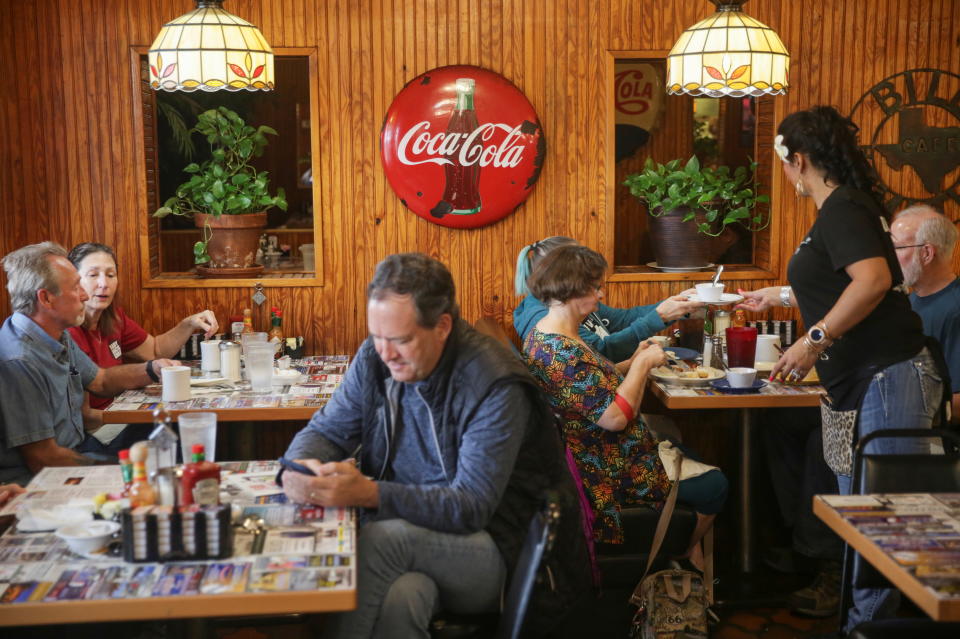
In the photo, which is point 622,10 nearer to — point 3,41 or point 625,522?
point 625,522

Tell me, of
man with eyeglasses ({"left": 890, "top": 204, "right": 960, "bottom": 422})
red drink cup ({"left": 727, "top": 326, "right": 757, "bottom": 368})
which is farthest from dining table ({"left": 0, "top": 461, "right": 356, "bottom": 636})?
man with eyeglasses ({"left": 890, "top": 204, "right": 960, "bottom": 422})

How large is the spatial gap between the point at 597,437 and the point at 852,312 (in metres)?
0.86

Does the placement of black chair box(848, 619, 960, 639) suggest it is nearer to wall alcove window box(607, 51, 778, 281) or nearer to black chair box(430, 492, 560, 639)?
black chair box(430, 492, 560, 639)

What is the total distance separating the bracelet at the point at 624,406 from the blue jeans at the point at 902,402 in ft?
2.24

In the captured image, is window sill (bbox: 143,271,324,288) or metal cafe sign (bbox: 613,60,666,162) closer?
window sill (bbox: 143,271,324,288)

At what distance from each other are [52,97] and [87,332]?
1.17 meters

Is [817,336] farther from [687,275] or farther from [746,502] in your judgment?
[687,275]

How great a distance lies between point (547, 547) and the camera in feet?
6.61

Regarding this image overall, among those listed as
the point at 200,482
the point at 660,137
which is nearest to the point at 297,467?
the point at 200,482

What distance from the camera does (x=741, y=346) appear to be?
12.6 ft

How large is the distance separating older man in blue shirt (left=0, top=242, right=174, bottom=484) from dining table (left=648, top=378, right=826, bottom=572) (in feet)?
6.75

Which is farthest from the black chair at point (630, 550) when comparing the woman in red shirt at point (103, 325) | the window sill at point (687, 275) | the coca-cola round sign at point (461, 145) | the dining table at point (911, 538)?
the woman in red shirt at point (103, 325)

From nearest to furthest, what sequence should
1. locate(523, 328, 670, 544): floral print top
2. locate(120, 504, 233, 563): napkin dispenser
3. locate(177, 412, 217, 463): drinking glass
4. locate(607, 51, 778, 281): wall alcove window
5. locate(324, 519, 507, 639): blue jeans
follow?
locate(120, 504, 233, 563): napkin dispenser, locate(324, 519, 507, 639): blue jeans, locate(177, 412, 217, 463): drinking glass, locate(523, 328, 670, 544): floral print top, locate(607, 51, 778, 281): wall alcove window

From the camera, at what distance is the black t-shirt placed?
2.90m
